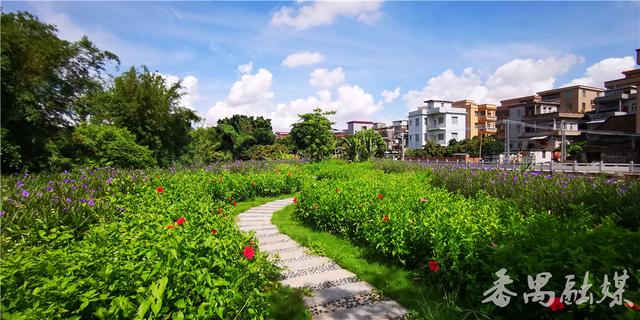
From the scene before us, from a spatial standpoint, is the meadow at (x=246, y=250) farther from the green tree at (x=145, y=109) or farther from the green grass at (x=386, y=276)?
the green tree at (x=145, y=109)

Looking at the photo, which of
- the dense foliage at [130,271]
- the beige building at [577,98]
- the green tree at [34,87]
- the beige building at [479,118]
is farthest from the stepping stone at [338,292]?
the beige building at [577,98]

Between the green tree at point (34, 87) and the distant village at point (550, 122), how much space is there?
2908 centimetres

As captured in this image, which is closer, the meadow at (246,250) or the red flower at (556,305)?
the meadow at (246,250)

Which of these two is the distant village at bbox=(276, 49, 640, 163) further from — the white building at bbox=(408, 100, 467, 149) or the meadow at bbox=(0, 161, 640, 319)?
the meadow at bbox=(0, 161, 640, 319)

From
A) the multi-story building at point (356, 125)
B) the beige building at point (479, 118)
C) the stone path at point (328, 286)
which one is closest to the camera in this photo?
the stone path at point (328, 286)

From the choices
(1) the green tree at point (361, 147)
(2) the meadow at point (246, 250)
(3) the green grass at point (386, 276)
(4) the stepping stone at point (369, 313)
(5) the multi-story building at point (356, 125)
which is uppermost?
(5) the multi-story building at point (356, 125)

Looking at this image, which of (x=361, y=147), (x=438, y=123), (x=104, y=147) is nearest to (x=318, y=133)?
(x=361, y=147)

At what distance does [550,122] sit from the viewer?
4762 centimetres

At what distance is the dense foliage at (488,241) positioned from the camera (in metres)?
2.47

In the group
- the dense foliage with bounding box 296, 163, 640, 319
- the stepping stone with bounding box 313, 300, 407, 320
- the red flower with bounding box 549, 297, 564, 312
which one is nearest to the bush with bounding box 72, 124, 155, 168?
the dense foliage with bounding box 296, 163, 640, 319

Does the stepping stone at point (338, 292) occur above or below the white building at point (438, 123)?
below

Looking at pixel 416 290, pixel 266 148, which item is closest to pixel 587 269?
pixel 416 290

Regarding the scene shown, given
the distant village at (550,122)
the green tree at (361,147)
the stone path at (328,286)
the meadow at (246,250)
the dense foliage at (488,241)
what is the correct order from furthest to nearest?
the distant village at (550,122) → the green tree at (361,147) → the stone path at (328,286) → the dense foliage at (488,241) → the meadow at (246,250)

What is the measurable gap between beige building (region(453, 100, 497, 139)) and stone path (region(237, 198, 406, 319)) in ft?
191
